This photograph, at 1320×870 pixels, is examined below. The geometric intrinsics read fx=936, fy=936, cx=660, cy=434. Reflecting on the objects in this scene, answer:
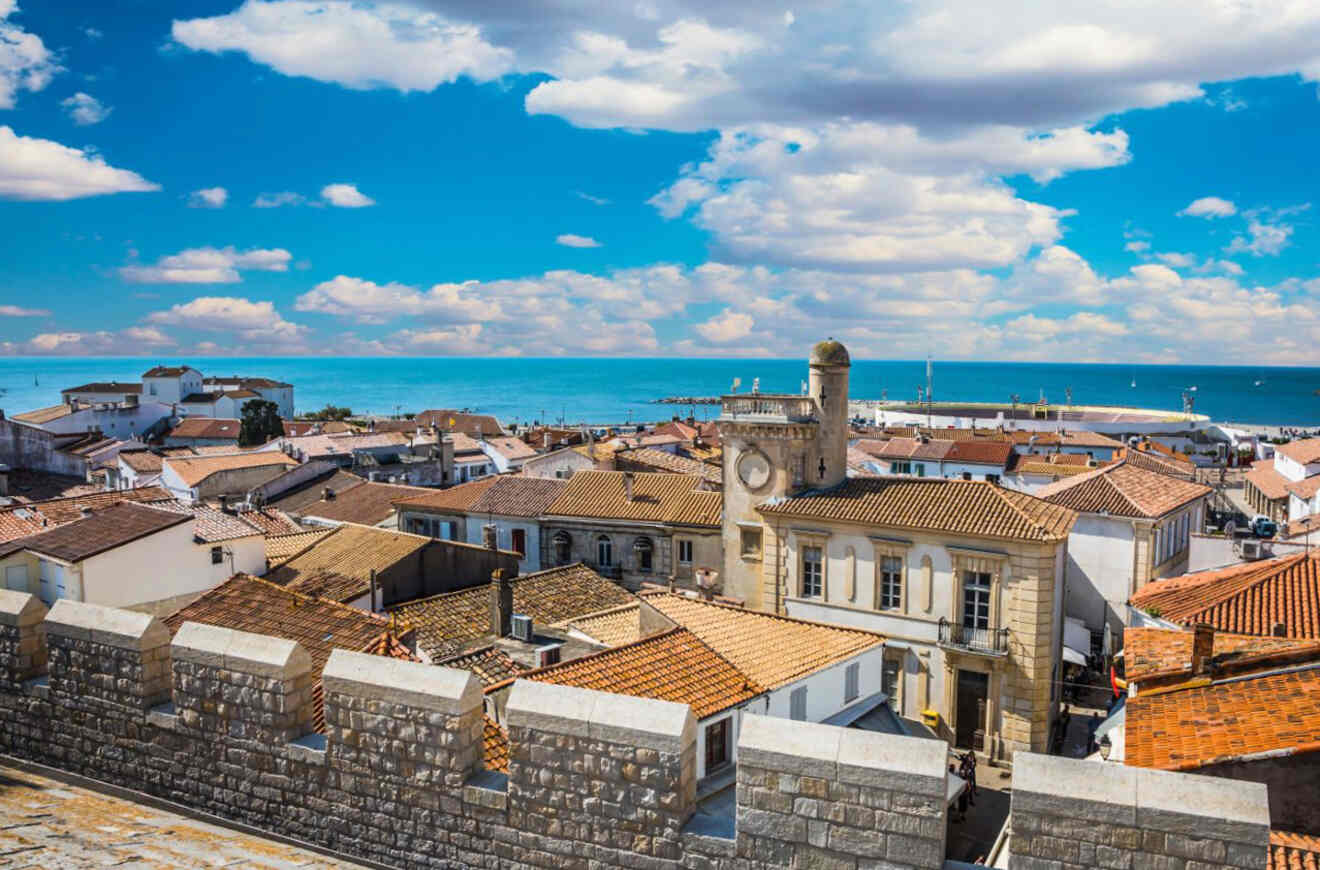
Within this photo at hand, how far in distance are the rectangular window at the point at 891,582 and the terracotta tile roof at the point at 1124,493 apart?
9.76 meters

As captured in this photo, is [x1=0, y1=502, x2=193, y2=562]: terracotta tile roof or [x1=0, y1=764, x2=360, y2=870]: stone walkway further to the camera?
[x1=0, y1=502, x2=193, y2=562]: terracotta tile roof

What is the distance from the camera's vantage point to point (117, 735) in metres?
7.91

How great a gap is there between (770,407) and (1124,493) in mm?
14026

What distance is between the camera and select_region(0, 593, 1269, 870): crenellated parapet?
5051 mm

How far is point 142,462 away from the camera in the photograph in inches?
2005

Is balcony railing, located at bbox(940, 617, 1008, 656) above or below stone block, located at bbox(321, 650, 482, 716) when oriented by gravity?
below

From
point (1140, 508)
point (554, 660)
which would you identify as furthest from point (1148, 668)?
point (1140, 508)

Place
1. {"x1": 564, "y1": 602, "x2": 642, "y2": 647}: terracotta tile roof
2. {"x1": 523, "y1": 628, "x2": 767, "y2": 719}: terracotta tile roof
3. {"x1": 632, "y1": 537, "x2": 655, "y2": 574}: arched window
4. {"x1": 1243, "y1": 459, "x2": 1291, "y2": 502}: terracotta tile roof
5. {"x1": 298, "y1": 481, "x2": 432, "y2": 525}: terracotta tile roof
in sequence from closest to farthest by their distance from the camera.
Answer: {"x1": 523, "y1": 628, "x2": 767, "y2": 719}: terracotta tile roof → {"x1": 564, "y1": 602, "x2": 642, "y2": 647}: terracotta tile roof → {"x1": 632, "y1": 537, "x2": 655, "y2": 574}: arched window → {"x1": 298, "y1": 481, "x2": 432, "y2": 525}: terracotta tile roof → {"x1": 1243, "y1": 459, "x2": 1291, "y2": 502}: terracotta tile roof

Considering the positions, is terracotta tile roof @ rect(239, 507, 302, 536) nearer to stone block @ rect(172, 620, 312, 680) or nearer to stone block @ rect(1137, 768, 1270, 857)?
stone block @ rect(172, 620, 312, 680)

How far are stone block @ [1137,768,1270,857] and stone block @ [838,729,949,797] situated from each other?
1.03 metres

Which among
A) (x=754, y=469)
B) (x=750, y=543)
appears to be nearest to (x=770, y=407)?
(x=754, y=469)

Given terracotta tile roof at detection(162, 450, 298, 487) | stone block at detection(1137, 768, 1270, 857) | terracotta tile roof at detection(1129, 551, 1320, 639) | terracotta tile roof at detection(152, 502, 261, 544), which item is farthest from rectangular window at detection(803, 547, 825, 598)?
terracotta tile roof at detection(162, 450, 298, 487)

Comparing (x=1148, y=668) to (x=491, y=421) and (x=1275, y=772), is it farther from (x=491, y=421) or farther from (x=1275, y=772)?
(x=491, y=421)

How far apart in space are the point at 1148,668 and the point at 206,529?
22.7 meters
